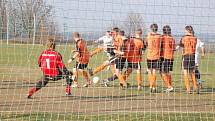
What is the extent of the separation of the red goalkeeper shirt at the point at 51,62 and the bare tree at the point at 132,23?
230 centimetres

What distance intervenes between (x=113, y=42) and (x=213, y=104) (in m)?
4.40

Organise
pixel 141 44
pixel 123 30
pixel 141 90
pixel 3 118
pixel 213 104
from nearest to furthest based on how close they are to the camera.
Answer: pixel 3 118 < pixel 123 30 < pixel 213 104 < pixel 141 44 < pixel 141 90

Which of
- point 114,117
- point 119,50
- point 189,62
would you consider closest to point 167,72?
point 189,62

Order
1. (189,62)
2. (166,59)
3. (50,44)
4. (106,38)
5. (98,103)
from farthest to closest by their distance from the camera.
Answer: (166,59)
(189,62)
(106,38)
(98,103)
(50,44)

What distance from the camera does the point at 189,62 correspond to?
13117 mm

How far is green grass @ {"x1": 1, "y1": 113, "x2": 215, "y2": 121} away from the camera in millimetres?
8766

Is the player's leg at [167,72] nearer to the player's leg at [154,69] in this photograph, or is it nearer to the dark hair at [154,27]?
the player's leg at [154,69]

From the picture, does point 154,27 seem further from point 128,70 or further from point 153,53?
point 128,70

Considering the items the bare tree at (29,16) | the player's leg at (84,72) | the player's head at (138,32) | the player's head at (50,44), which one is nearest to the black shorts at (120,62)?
the player's leg at (84,72)

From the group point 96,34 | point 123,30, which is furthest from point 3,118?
point 123,30

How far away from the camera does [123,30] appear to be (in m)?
9.61

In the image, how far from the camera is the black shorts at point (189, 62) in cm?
1279

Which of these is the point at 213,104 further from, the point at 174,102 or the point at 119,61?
the point at 119,61

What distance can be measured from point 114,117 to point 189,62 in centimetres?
478
